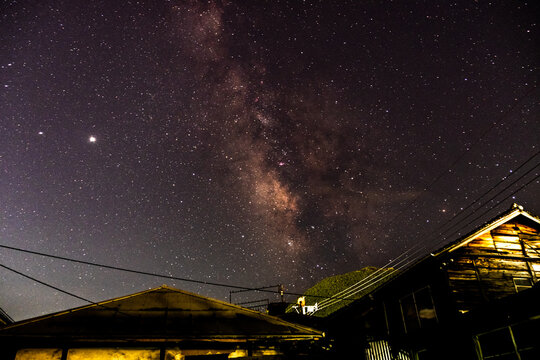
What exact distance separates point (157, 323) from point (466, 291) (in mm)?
11814

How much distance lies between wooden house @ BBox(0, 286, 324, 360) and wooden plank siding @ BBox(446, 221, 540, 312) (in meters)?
6.55

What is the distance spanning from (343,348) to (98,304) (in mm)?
14702

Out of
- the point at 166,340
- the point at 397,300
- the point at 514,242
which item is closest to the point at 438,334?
the point at 397,300

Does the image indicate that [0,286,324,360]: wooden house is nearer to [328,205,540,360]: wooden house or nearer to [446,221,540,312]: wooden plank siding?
[328,205,540,360]: wooden house

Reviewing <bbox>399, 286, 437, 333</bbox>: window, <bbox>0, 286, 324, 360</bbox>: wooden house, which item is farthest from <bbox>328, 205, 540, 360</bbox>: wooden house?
<bbox>0, 286, 324, 360</bbox>: wooden house

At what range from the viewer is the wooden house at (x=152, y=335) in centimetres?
865

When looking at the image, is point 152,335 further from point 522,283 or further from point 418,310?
point 522,283

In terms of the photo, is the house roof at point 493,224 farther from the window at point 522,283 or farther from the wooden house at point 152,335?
the wooden house at point 152,335

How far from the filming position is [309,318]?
22.7 metres

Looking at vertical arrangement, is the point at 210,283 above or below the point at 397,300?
above

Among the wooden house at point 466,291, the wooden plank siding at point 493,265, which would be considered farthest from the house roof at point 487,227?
the wooden plank siding at point 493,265

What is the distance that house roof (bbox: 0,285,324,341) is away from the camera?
8.76m

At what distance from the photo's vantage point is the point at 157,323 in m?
9.72

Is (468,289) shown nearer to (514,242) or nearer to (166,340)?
(514,242)
